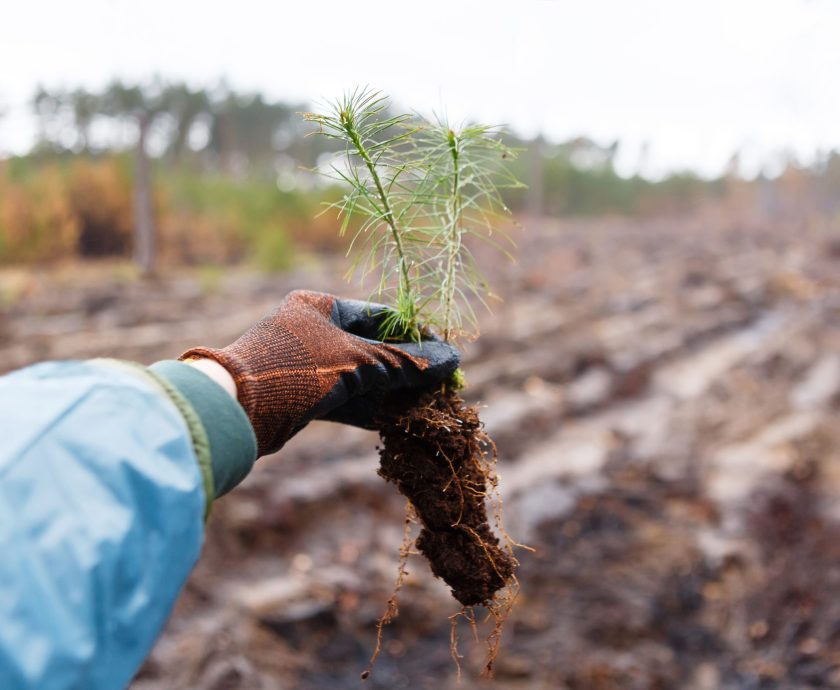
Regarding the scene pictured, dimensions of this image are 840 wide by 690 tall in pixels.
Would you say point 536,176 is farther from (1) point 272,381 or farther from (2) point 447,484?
(1) point 272,381

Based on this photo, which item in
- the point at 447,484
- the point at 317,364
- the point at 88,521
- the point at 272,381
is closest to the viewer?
the point at 88,521

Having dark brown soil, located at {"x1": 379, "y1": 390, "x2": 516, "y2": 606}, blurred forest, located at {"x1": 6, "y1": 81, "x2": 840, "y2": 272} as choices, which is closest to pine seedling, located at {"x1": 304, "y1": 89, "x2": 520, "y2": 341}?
dark brown soil, located at {"x1": 379, "y1": 390, "x2": 516, "y2": 606}

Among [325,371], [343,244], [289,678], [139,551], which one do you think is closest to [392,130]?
[325,371]

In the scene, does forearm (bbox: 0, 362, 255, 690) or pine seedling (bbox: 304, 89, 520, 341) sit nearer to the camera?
forearm (bbox: 0, 362, 255, 690)

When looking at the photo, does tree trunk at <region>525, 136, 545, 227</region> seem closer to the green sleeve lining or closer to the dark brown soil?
the dark brown soil

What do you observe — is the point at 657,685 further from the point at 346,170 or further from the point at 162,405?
the point at 162,405

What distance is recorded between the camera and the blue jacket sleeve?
773 millimetres

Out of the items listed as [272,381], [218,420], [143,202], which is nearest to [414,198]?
[272,381]

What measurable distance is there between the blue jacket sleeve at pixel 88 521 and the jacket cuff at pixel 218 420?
5 cm

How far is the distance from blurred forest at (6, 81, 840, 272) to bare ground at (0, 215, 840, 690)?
5.13ft

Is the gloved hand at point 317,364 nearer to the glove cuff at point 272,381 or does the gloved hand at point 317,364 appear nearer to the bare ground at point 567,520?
the glove cuff at point 272,381

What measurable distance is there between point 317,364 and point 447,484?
16.8 inches

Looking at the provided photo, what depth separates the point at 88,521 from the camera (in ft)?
2.73

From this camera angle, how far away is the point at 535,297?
33.2ft
